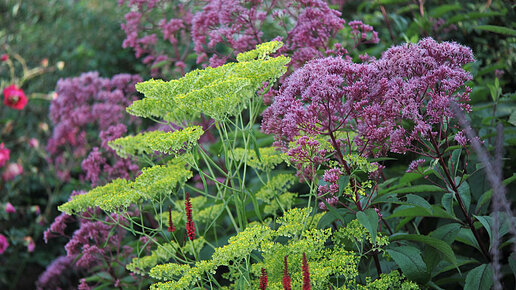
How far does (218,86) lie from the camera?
1.64 meters

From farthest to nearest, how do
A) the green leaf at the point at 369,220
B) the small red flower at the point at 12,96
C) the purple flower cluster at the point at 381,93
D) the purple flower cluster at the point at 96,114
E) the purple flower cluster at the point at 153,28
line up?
the small red flower at the point at 12,96
the purple flower cluster at the point at 153,28
the purple flower cluster at the point at 96,114
the purple flower cluster at the point at 381,93
the green leaf at the point at 369,220

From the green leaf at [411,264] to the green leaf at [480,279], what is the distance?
7.9 inches

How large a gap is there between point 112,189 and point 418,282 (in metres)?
1.20

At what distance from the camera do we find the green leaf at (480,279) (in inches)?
73.9

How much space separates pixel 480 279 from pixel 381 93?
0.80 meters

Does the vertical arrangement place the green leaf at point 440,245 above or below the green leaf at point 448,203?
below

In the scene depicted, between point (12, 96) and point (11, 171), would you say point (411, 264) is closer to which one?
point (12, 96)

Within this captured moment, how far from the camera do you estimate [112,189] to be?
1.96m

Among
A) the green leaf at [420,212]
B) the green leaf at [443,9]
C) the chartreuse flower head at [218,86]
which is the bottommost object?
the green leaf at [420,212]

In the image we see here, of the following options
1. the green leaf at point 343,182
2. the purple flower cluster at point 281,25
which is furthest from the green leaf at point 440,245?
the purple flower cluster at point 281,25

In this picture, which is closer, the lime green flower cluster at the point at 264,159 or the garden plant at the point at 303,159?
the garden plant at the point at 303,159

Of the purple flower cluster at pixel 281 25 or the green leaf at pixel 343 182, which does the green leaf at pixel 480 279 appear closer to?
the green leaf at pixel 343 182

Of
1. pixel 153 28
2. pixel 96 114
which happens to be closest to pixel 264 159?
pixel 96 114

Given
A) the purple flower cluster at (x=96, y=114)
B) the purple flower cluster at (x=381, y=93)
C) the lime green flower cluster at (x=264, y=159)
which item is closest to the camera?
the purple flower cluster at (x=381, y=93)
